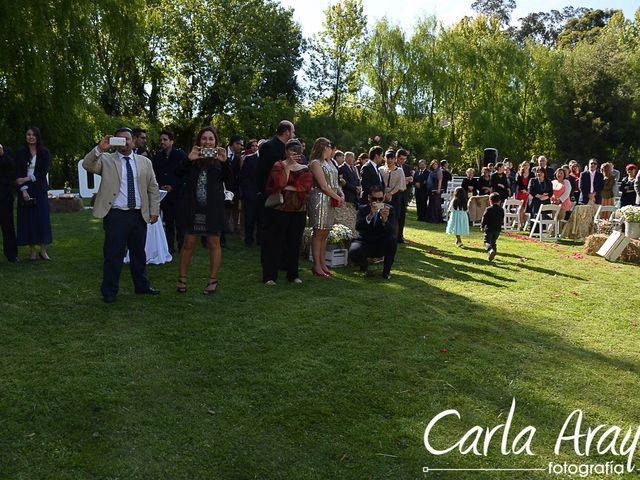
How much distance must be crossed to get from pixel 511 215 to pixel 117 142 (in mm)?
12561

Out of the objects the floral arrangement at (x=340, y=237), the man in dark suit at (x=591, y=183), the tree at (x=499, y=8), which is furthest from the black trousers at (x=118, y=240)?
the tree at (x=499, y=8)

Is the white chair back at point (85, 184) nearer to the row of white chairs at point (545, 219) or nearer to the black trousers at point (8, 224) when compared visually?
the black trousers at point (8, 224)

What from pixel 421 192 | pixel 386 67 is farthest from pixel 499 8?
pixel 421 192

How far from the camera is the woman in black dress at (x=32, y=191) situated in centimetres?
916

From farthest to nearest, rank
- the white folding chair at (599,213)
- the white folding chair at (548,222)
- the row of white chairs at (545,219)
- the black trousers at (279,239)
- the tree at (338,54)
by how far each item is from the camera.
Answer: the tree at (338,54), the white folding chair at (548,222), the row of white chairs at (545,219), the white folding chair at (599,213), the black trousers at (279,239)

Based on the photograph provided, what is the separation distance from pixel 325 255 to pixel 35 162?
478cm

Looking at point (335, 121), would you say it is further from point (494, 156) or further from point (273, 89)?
point (494, 156)

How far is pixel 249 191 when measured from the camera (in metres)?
11.4

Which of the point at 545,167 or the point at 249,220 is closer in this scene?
the point at 249,220

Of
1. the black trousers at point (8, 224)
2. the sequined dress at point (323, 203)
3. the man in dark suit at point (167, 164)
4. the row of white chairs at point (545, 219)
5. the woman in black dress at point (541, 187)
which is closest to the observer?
the sequined dress at point (323, 203)

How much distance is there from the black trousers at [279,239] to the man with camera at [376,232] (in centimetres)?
122

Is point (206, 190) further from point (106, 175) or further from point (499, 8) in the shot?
point (499, 8)

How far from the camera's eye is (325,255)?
9953 millimetres

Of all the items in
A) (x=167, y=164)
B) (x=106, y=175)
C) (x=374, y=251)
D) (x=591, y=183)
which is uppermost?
(x=591, y=183)
